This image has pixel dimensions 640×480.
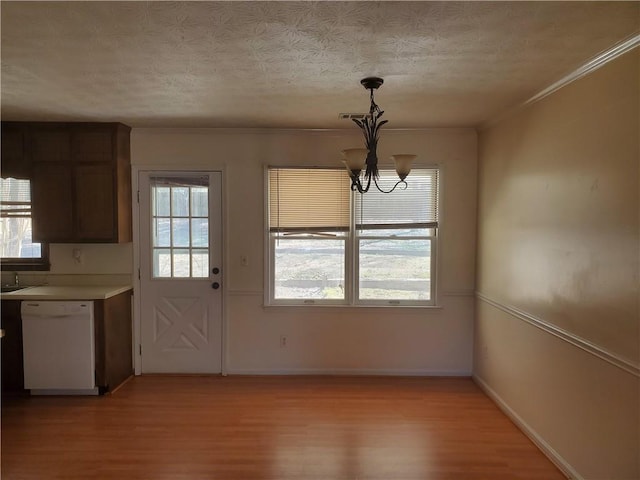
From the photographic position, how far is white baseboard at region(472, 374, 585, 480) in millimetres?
2414

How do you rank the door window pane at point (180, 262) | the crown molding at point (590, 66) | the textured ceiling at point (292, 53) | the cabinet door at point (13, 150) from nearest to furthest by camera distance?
the textured ceiling at point (292, 53)
the crown molding at point (590, 66)
the cabinet door at point (13, 150)
the door window pane at point (180, 262)

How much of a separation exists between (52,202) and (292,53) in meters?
2.88

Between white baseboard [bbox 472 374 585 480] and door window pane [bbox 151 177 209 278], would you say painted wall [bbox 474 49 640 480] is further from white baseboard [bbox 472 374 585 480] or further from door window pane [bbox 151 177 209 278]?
door window pane [bbox 151 177 209 278]

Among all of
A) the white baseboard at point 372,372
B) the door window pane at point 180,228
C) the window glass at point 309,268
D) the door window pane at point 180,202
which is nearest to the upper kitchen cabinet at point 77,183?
the door window pane at point 180,228

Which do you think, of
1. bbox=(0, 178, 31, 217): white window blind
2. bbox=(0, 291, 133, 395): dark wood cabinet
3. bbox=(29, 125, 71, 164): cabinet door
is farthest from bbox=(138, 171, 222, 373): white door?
bbox=(0, 178, 31, 217): white window blind

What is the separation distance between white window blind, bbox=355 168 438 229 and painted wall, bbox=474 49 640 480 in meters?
0.62

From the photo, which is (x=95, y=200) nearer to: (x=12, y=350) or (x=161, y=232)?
(x=161, y=232)

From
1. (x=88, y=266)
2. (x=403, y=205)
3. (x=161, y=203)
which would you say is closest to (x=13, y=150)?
(x=88, y=266)

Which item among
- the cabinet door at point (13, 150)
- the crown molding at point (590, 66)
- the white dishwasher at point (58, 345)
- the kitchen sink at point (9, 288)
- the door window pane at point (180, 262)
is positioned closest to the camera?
the crown molding at point (590, 66)

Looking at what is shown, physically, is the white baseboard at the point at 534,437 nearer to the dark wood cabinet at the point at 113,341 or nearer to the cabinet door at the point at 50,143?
the dark wood cabinet at the point at 113,341

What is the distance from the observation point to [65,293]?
347 cm

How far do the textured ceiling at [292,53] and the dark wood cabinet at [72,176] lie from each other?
433 millimetres

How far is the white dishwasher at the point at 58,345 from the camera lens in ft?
11.1

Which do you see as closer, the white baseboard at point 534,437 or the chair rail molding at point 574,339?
the chair rail molding at point 574,339
